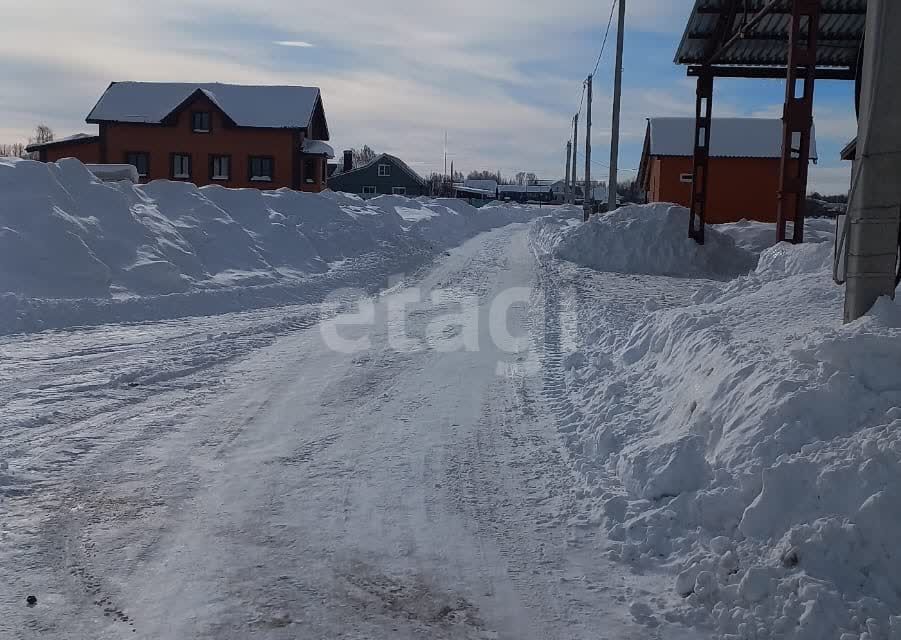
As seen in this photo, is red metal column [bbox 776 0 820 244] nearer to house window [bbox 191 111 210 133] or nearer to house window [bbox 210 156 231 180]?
house window [bbox 210 156 231 180]

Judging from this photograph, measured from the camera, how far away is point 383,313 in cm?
1323

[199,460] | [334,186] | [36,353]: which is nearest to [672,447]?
[199,460]

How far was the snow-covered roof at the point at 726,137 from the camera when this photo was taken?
3859 cm

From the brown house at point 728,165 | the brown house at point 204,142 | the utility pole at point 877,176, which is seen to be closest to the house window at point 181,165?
the brown house at point 204,142

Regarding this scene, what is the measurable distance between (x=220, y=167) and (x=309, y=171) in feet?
16.9

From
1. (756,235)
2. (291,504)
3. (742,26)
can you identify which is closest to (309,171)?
(756,235)

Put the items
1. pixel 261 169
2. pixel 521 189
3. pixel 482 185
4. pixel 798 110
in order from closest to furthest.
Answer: pixel 798 110, pixel 261 169, pixel 482 185, pixel 521 189

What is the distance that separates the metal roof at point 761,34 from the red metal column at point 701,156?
25.4 inches

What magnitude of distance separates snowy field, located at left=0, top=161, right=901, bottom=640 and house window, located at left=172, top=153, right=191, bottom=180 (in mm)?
35979

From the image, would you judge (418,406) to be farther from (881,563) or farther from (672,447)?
(881,563)

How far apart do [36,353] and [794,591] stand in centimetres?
837

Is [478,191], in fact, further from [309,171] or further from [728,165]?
[728,165]

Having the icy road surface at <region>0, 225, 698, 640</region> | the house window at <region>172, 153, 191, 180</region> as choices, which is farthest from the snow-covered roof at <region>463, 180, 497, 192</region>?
the icy road surface at <region>0, 225, 698, 640</region>

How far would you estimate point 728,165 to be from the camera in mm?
38406
